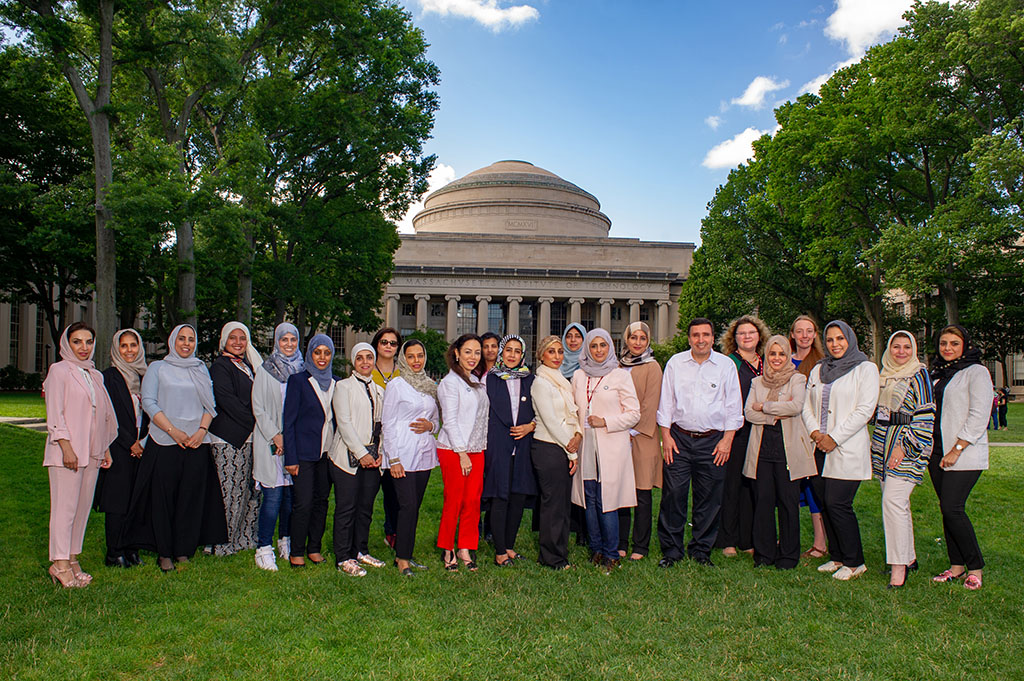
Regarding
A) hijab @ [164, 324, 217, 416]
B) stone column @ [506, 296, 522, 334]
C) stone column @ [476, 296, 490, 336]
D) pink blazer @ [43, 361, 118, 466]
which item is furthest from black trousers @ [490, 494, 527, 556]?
stone column @ [476, 296, 490, 336]

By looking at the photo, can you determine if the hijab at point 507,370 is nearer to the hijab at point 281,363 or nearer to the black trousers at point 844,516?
the hijab at point 281,363

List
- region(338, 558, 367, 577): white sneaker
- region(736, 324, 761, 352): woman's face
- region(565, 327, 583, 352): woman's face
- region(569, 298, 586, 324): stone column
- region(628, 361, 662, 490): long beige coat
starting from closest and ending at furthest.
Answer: region(338, 558, 367, 577): white sneaker → region(628, 361, 662, 490): long beige coat → region(736, 324, 761, 352): woman's face → region(565, 327, 583, 352): woman's face → region(569, 298, 586, 324): stone column

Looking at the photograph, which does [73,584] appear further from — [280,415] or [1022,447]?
[1022,447]

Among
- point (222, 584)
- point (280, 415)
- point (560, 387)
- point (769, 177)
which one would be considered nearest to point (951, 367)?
point (560, 387)

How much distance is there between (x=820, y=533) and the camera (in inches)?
283

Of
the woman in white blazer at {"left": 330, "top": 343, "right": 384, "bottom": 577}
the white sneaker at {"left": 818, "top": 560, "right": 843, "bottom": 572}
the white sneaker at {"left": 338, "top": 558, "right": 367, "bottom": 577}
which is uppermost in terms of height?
the woman in white blazer at {"left": 330, "top": 343, "right": 384, "bottom": 577}

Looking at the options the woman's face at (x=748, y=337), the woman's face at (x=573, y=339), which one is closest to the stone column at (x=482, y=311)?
the woman's face at (x=573, y=339)

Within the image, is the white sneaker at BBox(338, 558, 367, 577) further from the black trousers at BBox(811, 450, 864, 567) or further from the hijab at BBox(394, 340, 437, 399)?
the black trousers at BBox(811, 450, 864, 567)

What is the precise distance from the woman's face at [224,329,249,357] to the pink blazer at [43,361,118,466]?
1.18m

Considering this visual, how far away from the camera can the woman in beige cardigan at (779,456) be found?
21.4 ft

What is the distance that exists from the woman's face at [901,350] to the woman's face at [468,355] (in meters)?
3.92

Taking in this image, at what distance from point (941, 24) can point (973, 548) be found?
75.8ft

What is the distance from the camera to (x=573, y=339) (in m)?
7.76

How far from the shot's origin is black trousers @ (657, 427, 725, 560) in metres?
6.60
